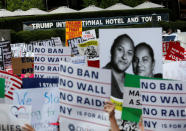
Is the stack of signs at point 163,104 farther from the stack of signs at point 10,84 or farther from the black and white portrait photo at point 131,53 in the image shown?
the stack of signs at point 10,84

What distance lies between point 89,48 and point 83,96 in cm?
760

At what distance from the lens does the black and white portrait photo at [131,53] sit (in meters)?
5.70

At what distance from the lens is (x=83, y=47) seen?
1197 centimetres

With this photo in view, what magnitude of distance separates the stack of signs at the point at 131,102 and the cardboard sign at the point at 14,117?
3.71 feet

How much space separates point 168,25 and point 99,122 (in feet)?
74.9

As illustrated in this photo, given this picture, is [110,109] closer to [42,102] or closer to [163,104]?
[163,104]

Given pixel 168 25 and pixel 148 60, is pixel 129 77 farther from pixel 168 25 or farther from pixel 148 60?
pixel 168 25

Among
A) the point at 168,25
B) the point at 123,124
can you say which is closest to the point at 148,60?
the point at 123,124

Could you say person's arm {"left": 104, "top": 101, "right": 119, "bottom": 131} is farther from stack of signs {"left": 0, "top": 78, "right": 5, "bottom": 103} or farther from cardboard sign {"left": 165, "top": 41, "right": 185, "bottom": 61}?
cardboard sign {"left": 165, "top": 41, "right": 185, "bottom": 61}

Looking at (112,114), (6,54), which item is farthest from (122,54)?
(6,54)

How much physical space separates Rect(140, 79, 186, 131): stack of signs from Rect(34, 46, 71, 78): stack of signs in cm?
354

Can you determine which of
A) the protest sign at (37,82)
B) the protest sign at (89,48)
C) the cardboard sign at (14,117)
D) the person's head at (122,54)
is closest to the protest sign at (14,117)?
the cardboard sign at (14,117)

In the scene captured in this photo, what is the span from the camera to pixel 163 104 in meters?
4.39

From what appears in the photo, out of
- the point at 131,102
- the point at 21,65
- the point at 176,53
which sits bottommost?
the point at 21,65
